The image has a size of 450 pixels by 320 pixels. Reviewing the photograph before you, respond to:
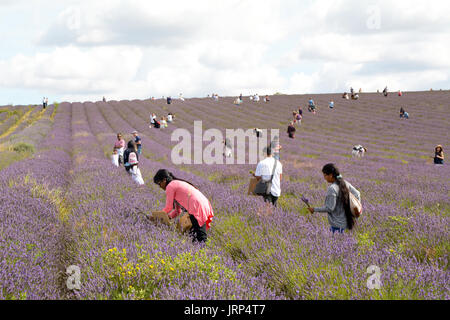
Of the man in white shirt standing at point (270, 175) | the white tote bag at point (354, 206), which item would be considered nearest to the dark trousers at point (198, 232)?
the white tote bag at point (354, 206)

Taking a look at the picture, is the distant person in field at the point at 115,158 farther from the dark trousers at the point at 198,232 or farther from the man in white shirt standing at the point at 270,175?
the dark trousers at the point at 198,232

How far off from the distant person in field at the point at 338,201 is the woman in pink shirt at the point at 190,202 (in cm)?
120

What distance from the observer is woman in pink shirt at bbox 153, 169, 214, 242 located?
151 inches

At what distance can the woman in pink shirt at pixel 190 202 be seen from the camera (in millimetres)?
3836

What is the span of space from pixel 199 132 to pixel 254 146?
6212 millimetres

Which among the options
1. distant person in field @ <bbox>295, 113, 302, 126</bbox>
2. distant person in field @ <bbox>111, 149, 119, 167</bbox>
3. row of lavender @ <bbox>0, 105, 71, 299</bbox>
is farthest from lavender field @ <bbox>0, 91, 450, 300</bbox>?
distant person in field @ <bbox>295, 113, 302, 126</bbox>

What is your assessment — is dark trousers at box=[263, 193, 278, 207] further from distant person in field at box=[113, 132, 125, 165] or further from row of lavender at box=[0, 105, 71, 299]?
distant person in field at box=[113, 132, 125, 165]

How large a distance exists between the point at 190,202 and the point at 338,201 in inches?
66.1

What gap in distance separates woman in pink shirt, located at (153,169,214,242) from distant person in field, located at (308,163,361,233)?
3.93ft

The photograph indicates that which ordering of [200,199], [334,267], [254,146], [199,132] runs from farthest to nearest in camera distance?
1. [199,132]
2. [254,146]
3. [200,199]
4. [334,267]

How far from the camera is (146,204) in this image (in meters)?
4.96
